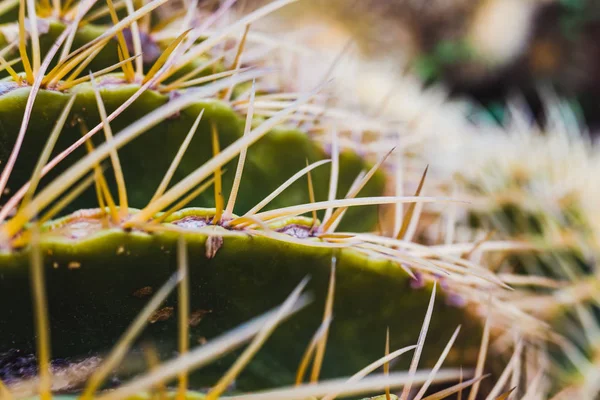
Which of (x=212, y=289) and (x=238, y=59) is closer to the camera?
(x=212, y=289)

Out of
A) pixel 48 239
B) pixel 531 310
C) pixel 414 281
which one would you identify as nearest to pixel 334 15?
pixel 531 310

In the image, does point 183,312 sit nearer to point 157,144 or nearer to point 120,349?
point 120,349

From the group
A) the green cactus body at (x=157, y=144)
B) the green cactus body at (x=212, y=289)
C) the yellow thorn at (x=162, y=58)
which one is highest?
the yellow thorn at (x=162, y=58)

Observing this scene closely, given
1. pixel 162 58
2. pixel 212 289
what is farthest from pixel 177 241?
pixel 162 58

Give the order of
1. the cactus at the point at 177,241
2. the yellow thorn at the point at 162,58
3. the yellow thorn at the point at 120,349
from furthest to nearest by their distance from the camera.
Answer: the yellow thorn at the point at 162,58 < the cactus at the point at 177,241 < the yellow thorn at the point at 120,349

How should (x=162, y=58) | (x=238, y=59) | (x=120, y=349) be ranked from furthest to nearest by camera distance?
(x=238, y=59), (x=162, y=58), (x=120, y=349)

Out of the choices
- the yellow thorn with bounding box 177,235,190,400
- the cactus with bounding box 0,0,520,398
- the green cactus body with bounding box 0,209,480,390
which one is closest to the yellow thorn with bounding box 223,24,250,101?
the cactus with bounding box 0,0,520,398

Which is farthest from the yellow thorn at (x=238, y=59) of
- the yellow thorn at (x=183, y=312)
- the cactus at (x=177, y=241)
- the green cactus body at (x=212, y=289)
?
the yellow thorn at (x=183, y=312)

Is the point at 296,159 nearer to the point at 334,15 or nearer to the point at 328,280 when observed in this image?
the point at 328,280

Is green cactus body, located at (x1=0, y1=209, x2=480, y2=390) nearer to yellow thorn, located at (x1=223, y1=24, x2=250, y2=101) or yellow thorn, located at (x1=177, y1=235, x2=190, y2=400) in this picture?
yellow thorn, located at (x1=177, y1=235, x2=190, y2=400)

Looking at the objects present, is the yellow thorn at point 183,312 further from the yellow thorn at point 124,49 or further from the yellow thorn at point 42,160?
the yellow thorn at point 124,49

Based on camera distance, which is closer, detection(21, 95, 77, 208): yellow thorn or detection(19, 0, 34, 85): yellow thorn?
detection(21, 95, 77, 208): yellow thorn
